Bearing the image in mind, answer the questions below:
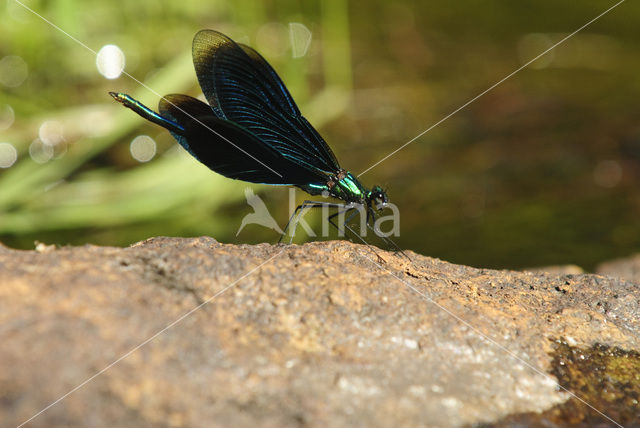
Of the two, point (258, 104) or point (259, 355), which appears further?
point (258, 104)

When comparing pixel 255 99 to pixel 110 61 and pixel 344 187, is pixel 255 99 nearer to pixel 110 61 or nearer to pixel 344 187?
pixel 344 187

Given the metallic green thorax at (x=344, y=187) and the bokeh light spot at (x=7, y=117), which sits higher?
the bokeh light spot at (x=7, y=117)

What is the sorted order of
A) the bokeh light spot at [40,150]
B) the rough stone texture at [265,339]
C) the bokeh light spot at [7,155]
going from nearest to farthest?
the rough stone texture at [265,339] → the bokeh light spot at [7,155] → the bokeh light spot at [40,150]

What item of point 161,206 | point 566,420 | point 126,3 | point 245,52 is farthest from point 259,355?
point 126,3

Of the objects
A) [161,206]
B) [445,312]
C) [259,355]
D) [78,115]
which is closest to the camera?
[259,355]

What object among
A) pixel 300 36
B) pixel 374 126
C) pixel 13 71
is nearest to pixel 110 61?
pixel 13 71

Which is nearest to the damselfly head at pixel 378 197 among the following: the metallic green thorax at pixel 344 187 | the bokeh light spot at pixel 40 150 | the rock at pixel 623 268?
the metallic green thorax at pixel 344 187

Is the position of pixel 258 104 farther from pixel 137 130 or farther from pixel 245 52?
pixel 137 130

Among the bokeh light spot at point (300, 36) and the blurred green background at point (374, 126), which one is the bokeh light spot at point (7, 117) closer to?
the blurred green background at point (374, 126)
